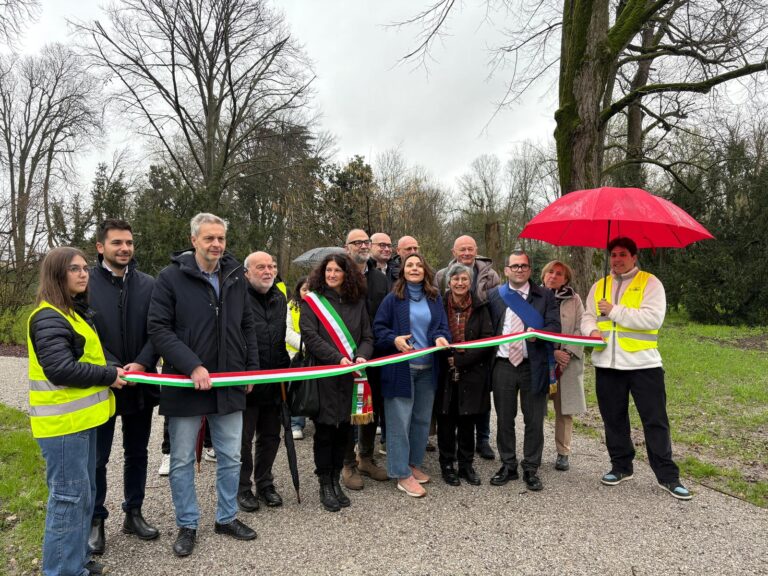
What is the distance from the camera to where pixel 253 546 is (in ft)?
11.3

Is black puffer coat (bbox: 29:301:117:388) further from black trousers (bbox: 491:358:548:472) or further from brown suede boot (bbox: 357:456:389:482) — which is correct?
black trousers (bbox: 491:358:548:472)

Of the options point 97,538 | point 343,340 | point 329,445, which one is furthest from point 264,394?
point 97,538

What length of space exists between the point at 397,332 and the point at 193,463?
1.92 metres

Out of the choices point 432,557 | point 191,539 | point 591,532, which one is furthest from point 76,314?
point 591,532

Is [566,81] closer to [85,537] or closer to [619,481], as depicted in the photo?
[619,481]

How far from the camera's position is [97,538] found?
3344 mm

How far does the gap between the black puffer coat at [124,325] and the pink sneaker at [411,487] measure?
2.19m

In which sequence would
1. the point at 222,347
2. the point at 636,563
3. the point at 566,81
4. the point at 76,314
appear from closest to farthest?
the point at 76,314 → the point at 636,563 → the point at 222,347 → the point at 566,81

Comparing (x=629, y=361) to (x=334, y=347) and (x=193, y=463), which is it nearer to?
(x=334, y=347)

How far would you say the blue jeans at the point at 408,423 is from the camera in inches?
170

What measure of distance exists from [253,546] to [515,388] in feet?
8.28

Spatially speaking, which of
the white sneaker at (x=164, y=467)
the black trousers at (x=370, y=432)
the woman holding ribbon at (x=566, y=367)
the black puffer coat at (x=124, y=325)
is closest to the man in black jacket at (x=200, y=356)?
the black puffer coat at (x=124, y=325)

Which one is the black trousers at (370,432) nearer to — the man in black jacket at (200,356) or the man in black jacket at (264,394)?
the man in black jacket at (264,394)

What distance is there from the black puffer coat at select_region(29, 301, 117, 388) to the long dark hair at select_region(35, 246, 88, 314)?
71 mm
